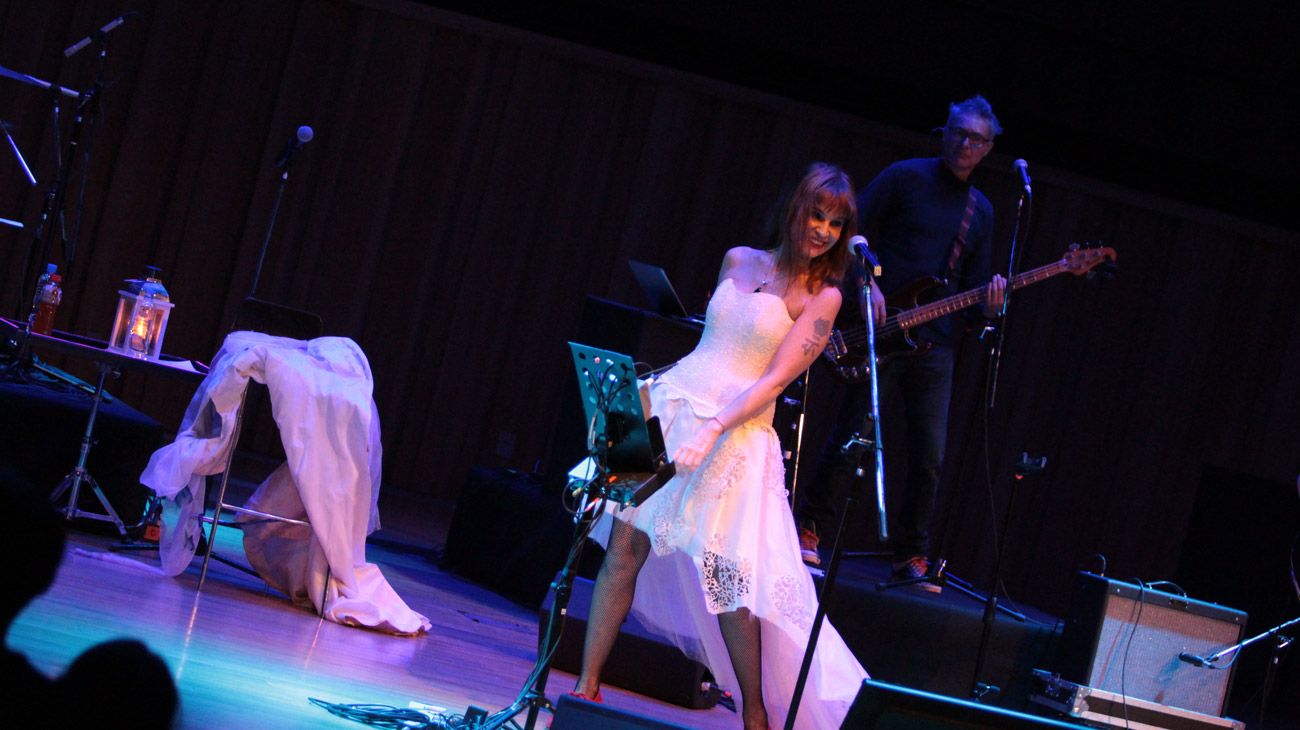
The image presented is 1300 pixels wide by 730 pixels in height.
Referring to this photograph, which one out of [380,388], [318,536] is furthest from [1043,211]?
[318,536]

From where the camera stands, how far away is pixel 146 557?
15.0 ft

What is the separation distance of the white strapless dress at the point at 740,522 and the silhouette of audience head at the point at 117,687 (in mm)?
2466

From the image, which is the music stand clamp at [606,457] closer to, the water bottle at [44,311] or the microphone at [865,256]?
the microphone at [865,256]

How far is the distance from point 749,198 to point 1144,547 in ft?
11.4

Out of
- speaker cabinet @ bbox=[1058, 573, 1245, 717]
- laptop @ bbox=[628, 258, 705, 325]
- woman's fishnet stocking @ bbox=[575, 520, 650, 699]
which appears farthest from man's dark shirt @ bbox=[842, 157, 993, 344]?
woman's fishnet stocking @ bbox=[575, 520, 650, 699]

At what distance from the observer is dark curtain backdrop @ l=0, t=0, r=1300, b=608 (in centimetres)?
786

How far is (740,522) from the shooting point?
342 cm

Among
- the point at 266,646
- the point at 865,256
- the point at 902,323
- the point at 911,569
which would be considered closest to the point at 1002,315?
the point at 902,323

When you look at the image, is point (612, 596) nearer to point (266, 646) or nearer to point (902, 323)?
point (266, 646)

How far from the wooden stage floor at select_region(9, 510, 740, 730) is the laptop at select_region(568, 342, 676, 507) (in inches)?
22.2

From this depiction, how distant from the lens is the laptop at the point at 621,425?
300 centimetres

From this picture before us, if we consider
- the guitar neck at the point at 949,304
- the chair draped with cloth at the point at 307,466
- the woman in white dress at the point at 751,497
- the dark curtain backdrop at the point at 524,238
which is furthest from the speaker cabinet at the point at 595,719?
the dark curtain backdrop at the point at 524,238

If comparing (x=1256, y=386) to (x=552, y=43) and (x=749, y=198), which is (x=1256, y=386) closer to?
(x=749, y=198)

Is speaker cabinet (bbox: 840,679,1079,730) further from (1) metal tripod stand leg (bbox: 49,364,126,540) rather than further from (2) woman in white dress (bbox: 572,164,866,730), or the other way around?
(1) metal tripod stand leg (bbox: 49,364,126,540)
